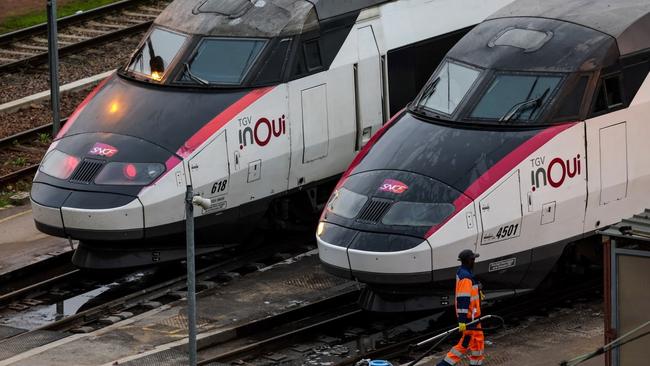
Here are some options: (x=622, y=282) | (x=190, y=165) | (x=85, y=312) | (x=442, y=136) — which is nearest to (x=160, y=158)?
(x=190, y=165)

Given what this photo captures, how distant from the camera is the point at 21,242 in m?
23.4

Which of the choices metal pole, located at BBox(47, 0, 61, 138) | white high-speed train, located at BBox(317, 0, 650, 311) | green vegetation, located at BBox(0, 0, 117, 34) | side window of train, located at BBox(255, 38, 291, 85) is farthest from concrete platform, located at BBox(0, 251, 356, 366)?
green vegetation, located at BBox(0, 0, 117, 34)

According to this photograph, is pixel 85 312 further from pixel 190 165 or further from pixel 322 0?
pixel 322 0

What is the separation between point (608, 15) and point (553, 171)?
7.31 feet

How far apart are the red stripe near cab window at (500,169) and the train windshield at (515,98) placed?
318 millimetres

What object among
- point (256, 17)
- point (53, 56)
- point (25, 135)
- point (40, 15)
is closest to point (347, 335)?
point (256, 17)

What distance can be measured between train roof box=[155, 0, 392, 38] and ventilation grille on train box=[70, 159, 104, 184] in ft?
8.02

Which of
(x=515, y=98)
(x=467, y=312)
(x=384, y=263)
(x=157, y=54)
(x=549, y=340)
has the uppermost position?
(x=157, y=54)

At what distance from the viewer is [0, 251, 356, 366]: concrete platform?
18922 millimetres

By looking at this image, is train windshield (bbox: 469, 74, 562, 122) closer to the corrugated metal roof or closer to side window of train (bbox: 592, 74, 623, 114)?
side window of train (bbox: 592, 74, 623, 114)

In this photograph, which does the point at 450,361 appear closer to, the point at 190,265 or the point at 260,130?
the point at 190,265

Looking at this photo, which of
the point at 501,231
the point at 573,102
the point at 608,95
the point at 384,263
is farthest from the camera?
the point at 608,95

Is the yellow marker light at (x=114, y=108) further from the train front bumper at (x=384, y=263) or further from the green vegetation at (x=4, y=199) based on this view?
the train front bumper at (x=384, y=263)

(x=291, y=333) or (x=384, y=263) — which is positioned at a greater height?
(x=384, y=263)
